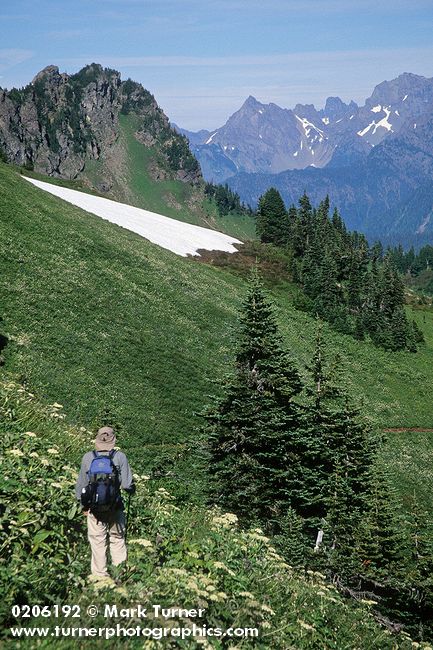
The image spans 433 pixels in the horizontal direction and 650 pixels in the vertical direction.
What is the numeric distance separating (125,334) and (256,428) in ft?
54.4

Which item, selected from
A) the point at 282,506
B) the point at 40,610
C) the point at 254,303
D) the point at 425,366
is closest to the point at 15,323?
the point at 254,303

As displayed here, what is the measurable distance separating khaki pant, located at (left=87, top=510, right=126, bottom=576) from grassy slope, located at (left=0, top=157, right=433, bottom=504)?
10.9 meters

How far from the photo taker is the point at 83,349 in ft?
96.1

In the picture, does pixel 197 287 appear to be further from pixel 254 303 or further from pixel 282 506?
pixel 282 506

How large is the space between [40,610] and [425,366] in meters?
66.2

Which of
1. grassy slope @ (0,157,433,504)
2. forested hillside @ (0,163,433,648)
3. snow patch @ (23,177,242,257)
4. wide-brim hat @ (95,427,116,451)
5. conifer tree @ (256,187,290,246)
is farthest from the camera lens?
conifer tree @ (256,187,290,246)

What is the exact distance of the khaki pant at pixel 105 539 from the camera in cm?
838

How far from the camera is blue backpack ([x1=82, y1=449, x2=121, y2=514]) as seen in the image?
8.12 metres

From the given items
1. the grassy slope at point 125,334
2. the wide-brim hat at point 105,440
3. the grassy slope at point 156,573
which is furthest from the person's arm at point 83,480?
the grassy slope at point 125,334

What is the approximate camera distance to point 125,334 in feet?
110

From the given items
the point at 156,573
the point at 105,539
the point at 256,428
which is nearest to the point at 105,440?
the point at 105,539

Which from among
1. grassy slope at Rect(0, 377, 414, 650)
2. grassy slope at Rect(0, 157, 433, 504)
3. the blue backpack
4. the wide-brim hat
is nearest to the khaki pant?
grassy slope at Rect(0, 377, 414, 650)

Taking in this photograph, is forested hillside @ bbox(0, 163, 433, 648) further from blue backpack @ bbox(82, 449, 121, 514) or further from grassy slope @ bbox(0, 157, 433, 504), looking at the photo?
blue backpack @ bbox(82, 449, 121, 514)

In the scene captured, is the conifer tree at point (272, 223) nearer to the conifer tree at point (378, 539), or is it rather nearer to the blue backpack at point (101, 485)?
the conifer tree at point (378, 539)
